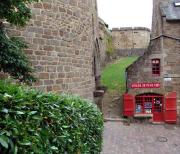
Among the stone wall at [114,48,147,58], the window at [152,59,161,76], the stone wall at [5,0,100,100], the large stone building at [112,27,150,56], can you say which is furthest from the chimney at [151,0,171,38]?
the large stone building at [112,27,150,56]

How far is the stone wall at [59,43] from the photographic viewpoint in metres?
10.7

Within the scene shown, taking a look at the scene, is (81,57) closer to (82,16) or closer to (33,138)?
(82,16)

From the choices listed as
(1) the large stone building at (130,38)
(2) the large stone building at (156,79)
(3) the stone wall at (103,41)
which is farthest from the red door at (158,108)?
(1) the large stone building at (130,38)

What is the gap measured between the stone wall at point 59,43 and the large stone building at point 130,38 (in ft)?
107

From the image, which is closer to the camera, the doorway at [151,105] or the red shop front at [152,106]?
the red shop front at [152,106]

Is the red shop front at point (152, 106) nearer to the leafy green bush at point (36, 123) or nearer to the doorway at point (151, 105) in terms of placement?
the doorway at point (151, 105)

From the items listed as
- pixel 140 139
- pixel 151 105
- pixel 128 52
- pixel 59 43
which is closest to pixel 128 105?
pixel 151 105

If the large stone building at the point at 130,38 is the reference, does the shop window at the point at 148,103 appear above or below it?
below

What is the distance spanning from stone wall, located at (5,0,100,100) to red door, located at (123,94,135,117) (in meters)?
9.61

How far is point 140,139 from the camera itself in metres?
18.6

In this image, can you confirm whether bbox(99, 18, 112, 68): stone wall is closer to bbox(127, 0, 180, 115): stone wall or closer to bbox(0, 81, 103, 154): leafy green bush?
bbox(127, 0, 180, 115): stone wall

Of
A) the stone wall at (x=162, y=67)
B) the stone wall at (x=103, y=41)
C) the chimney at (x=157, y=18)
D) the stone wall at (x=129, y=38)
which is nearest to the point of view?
the stone wall at (x=162, y=67)

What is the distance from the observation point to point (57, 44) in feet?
37.7

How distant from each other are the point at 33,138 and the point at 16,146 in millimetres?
462
